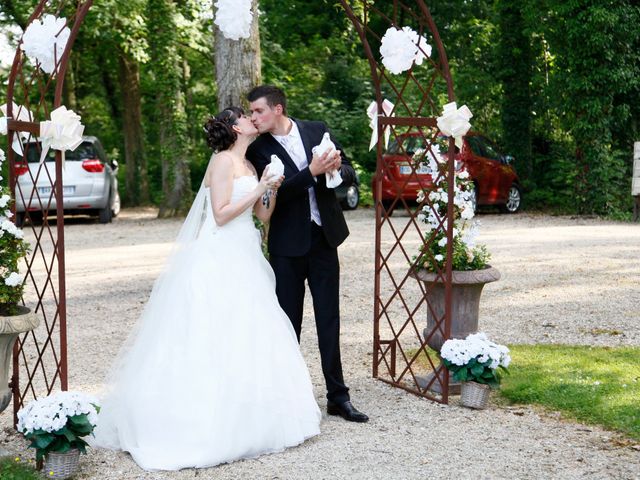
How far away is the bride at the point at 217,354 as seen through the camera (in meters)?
4.77

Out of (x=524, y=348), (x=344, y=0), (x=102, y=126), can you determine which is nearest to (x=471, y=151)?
(x=524, y=348)

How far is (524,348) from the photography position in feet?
23.5

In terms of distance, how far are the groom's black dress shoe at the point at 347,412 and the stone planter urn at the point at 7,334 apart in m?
1.86

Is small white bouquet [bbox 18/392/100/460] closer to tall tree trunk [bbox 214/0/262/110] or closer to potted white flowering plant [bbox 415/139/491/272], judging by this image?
potted white flowering plant [bbox 415/139/491/272]

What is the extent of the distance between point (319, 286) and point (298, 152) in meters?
0.80

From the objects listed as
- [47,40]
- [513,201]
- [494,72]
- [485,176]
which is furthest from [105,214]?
[47,40]

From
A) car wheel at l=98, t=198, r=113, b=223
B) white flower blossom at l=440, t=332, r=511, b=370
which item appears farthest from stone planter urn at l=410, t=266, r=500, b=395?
car wheel at l=98, t=198, r=113, b=223

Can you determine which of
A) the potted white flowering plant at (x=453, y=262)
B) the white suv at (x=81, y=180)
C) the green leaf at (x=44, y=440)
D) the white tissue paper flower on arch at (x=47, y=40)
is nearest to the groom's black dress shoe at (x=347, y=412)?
the potted white flowering plant at (x=453, y=262)

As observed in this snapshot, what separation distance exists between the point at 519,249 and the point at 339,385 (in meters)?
7.25

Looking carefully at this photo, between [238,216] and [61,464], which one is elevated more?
[238,216]

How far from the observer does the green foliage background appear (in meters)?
16.0

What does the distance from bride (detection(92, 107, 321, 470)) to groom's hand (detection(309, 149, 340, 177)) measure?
251 millimetres

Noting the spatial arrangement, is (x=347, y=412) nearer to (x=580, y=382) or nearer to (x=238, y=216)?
(x=238, y=216)

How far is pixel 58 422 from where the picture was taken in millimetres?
4445
